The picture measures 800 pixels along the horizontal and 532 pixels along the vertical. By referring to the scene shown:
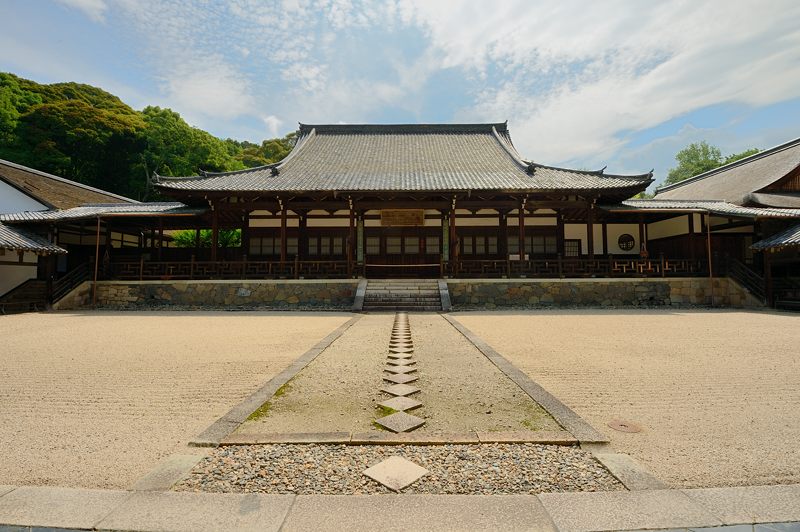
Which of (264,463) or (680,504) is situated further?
(264,463)

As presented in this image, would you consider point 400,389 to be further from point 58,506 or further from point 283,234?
point 283,234

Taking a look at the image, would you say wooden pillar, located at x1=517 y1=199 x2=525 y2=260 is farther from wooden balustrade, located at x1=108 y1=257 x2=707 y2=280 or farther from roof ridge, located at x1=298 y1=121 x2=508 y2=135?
roof ridge, located at x1=298 y1=121 x2=508 y2=135

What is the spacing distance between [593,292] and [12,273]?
21735mm

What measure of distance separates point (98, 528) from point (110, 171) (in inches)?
1582

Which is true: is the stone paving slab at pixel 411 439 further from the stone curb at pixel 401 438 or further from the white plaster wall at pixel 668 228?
the white plaster wall at pixel 668 228

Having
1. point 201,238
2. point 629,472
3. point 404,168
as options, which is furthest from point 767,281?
point 201,238

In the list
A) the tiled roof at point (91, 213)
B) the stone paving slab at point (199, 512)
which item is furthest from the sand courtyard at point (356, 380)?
the tiled roof at point (91, 213)

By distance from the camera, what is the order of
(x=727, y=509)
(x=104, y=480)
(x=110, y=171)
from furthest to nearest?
(x=110, y=171) → (x=104, y=480) → (x=727, y=509)

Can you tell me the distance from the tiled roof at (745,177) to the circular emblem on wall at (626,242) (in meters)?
5.53

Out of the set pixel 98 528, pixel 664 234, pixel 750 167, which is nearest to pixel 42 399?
pixel 98 528

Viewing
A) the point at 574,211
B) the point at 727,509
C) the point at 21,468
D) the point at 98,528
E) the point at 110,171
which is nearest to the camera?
the point at 98,528

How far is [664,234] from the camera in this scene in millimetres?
17234

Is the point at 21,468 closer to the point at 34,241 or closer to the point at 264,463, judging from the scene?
the point at 264,463

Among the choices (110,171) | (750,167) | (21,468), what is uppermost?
(110,171)
